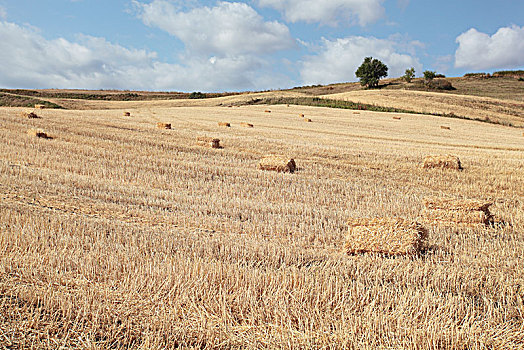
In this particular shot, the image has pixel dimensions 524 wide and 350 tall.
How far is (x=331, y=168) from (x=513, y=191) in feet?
17.0

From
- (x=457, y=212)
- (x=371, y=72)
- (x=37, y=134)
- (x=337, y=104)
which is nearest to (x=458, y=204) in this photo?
(x=457, y=212)

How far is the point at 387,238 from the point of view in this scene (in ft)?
18.0

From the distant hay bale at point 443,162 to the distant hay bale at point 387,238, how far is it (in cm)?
898

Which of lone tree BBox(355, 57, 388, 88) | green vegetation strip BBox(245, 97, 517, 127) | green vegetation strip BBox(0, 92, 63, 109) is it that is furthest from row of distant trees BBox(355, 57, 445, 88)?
green vegetation strip BBox(0, 92, 63, 109)

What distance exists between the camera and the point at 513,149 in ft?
73.6

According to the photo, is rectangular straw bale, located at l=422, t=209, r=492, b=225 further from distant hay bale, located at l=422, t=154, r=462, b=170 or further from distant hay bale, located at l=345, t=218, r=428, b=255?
distant hay bale, located at l=422, t=154, r=462, b=170

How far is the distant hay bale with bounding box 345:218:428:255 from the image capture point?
5355 millimetres

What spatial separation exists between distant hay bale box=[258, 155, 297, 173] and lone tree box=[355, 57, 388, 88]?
77.0 m

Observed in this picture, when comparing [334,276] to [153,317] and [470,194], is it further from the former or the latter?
[470,194]

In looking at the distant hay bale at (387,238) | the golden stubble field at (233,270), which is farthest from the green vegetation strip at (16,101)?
the distant hay bale at (387,238)

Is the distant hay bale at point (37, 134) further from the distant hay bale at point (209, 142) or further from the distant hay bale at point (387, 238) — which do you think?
the distant hay bale at point (387, 238)

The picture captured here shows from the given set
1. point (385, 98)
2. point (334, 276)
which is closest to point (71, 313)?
point (334, 276)

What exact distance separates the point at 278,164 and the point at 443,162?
5.96 metres

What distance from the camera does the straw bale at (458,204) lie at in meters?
6.96
